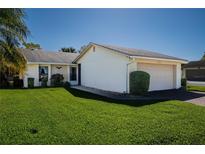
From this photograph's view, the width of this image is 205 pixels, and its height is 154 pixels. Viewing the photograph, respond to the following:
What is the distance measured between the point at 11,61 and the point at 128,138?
6.13m

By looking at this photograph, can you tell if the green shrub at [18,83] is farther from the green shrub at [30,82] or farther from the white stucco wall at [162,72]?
the white stucco wall at [162,72]

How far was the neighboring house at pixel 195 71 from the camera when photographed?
98.2 ft

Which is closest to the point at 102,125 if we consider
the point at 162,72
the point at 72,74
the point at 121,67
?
the point at 121,67

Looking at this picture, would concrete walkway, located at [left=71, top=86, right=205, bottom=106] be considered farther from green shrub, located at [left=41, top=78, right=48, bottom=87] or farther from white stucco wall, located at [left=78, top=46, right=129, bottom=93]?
green shrub, located at [left=41, top=78, right=48, bottom=87]

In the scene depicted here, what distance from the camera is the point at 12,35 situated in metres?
8.19

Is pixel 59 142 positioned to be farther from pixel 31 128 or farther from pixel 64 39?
pixel 64 39

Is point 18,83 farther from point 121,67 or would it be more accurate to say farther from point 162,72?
point 162,72

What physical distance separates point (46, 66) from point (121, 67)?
8.53 metres

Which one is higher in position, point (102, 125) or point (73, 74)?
point (73, 74)

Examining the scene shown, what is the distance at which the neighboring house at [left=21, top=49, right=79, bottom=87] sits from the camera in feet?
57.9

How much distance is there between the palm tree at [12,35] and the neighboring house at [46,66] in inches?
335

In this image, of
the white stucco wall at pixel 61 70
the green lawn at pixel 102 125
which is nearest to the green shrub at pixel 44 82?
the white stucco wall at pixel 61 70

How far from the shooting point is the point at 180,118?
669 centimetres
